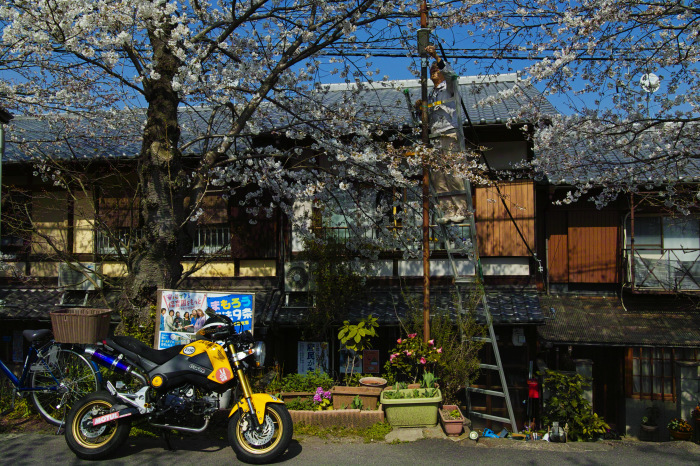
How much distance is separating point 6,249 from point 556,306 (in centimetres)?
1327

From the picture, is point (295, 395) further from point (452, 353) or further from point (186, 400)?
point (452, 353)

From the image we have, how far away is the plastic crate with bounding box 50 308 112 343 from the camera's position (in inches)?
239

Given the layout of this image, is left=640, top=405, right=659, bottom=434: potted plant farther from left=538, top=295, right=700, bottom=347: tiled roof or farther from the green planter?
the green planter

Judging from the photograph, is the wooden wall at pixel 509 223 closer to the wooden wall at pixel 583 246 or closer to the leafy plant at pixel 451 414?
the wooden wall at pixel 583 246

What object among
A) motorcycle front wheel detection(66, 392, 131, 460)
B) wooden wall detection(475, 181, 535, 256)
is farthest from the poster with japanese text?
wooden wall detection(475, 181, 535, 256)

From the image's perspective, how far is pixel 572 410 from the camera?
9742mm

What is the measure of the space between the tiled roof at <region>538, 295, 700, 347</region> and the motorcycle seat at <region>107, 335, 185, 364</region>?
848 cm

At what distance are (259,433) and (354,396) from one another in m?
2.01

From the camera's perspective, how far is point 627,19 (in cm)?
737

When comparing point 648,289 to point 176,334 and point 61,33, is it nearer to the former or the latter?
point 176,334

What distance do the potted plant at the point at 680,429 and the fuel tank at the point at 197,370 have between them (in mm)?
9809

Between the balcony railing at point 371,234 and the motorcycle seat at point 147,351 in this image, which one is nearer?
the motorcycle seat at point 147,351

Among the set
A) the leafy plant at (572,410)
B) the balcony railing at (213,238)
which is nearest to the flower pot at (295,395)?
the leafy plant at (572,410)

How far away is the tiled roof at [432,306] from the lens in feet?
36.4
